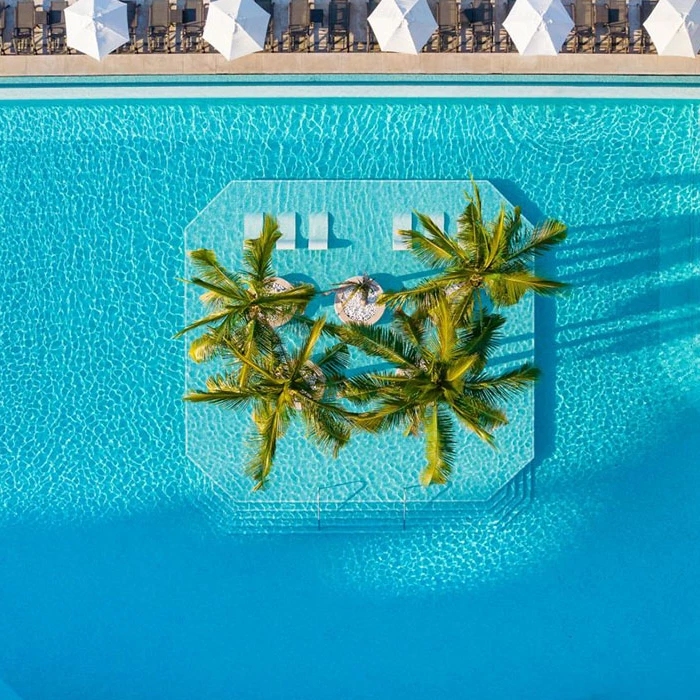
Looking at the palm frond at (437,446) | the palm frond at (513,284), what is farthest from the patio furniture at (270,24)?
the palm frond at (437,446)

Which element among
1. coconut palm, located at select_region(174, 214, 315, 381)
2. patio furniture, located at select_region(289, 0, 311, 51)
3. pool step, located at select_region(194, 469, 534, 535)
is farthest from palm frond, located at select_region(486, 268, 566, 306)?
patio furniture, located at select_region(289, 0, 311, 51)

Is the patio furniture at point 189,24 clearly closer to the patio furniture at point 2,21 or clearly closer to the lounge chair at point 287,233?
the patio furniture at point 2,21

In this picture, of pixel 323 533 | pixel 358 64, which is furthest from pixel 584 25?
pixel 323 533

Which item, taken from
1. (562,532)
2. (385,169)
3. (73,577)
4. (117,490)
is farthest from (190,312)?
(562,532)

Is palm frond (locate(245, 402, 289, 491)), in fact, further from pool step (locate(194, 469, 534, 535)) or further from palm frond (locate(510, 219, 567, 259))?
palm frond (locate(510, 219, 567, 259))

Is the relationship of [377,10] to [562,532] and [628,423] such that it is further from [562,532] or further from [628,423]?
[562,532]

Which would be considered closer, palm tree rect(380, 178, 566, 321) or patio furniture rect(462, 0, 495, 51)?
palm tree rect(380, 178, 566, 321)

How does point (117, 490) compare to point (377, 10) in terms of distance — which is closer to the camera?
point (377, 10)
